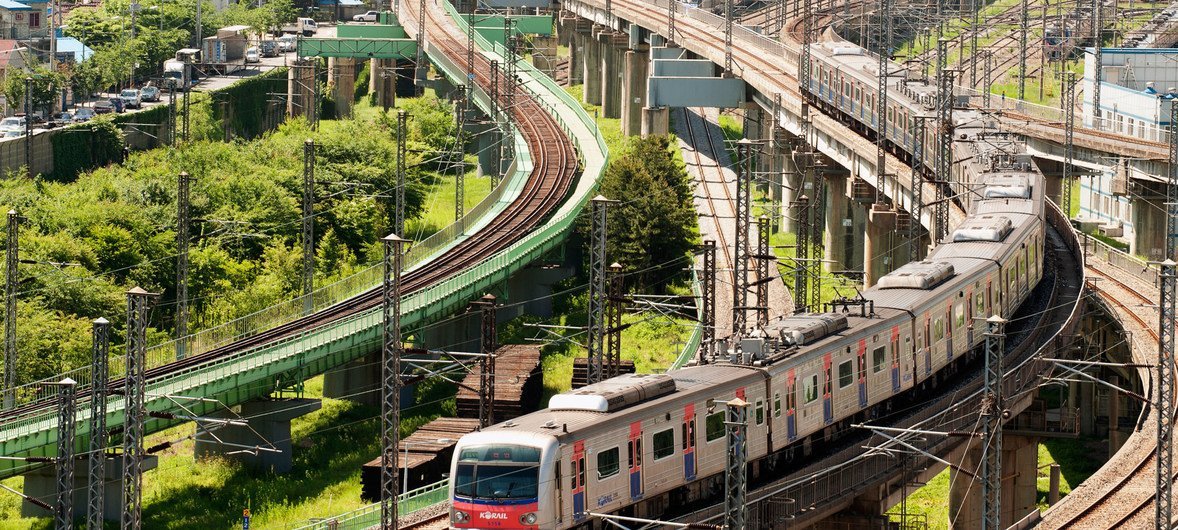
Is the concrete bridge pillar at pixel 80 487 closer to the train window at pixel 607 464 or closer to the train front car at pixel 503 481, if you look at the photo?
the train front car at pixel 503 481

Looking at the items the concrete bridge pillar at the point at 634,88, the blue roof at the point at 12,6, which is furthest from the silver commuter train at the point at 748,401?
the blue roof at the point at 12,6

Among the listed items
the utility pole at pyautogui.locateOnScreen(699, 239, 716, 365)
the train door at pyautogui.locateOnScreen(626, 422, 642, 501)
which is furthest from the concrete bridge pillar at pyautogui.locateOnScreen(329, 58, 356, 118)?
the train door at pyautogui.locateOnScreen(626, 422, 642, 501)

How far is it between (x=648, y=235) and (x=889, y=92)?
417 inches

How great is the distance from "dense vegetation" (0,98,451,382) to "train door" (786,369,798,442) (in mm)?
31522

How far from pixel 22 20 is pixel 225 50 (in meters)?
12.3

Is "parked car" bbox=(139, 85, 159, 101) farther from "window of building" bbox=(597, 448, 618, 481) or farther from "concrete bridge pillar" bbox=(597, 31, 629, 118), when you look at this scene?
"window of building" bbox=(597, 448, 618, 481)

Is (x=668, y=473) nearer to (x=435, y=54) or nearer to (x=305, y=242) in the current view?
(x=305, y=242)

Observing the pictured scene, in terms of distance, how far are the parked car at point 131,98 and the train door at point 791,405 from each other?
74.3 m

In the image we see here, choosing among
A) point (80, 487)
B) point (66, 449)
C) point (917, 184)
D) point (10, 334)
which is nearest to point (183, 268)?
point (10, 334)

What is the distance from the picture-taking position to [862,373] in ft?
149

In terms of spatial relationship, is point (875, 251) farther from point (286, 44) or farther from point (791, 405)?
point (286, 44)

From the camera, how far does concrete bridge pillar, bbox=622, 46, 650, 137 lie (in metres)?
106

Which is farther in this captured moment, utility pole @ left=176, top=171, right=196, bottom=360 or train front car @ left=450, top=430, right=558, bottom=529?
utility pole @ left=176, top=171, right=196, bottom=360

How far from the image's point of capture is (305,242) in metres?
72.6
